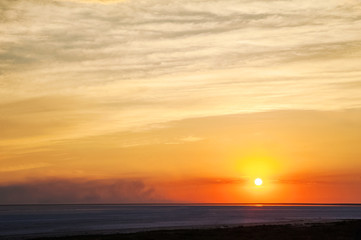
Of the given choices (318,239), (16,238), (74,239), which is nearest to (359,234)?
(318,239)

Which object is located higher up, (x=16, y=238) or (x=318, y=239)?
(x=16, y=238)

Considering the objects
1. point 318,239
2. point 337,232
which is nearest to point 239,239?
point 318,239

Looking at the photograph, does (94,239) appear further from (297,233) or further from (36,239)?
(297,233)

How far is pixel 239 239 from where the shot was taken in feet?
164

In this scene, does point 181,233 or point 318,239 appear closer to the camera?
point 318,239

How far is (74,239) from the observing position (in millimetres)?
52938

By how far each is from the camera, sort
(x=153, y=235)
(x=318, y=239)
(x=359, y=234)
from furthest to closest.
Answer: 1. (x=153, y=235)
2. (x=359, y=234)
3. (x=318, y=239)

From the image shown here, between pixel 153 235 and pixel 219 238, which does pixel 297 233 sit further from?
pixel 153 235

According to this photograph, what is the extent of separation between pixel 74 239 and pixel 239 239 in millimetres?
17676

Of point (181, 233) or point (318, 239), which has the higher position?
point (181, 233)

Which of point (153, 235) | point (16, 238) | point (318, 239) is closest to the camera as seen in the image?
point (318, 239)

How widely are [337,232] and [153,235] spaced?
20148mm

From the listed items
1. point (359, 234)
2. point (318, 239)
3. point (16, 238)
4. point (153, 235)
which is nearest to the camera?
point (318, 239)

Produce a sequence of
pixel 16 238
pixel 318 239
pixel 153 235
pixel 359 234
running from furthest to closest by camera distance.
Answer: pixel 16 238 < pixel 153 235 < pixel 359 234 < pixel 318 239
